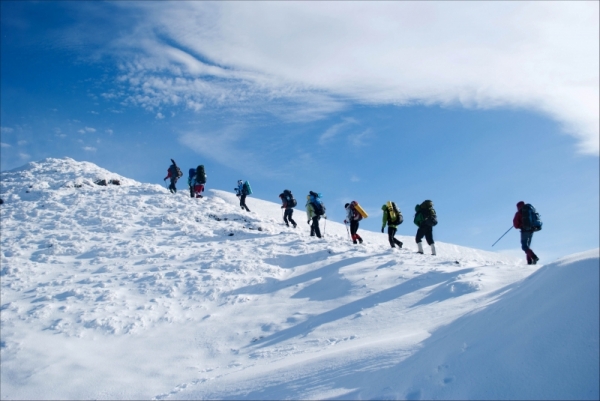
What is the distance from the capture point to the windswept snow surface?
4.52m

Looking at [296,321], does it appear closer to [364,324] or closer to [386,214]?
[364,324]

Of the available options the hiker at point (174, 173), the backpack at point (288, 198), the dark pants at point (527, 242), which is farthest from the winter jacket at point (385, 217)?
the hiker at point (174, 173)

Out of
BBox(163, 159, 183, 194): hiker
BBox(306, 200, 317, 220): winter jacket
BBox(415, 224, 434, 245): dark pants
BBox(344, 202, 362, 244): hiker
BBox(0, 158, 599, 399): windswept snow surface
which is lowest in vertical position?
BBox(0, 158, 599, 399): windswept snow surface

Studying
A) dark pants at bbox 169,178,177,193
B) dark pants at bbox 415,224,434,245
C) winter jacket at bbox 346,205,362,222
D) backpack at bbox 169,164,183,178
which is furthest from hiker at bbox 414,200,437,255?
dark pants at bbox 169,178,177,193

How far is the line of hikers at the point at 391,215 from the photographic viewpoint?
11.3 m

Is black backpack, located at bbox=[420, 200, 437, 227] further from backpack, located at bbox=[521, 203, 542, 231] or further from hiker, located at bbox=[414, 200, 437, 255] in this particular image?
backpack, located at bbox=[521, 203, 542, 231]

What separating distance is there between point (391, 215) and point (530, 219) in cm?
474

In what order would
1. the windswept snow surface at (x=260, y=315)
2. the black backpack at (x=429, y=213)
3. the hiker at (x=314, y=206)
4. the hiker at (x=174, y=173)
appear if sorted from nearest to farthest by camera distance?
the windswept snow surface at (x=260, y=315) → the black backpack at (x=429, y=213) → the hiker at (x=314, y=206) → the hiker at (x=174, y=173)

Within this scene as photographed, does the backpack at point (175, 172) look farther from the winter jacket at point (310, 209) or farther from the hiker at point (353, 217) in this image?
the hiker at point (353, 217)

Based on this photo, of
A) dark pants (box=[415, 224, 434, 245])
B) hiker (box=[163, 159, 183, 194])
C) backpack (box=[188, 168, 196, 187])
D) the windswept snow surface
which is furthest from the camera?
hiker (box=[163, 159, 183, 194])

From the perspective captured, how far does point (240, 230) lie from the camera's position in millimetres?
17625

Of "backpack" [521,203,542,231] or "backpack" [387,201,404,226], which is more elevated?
"backpack" [387,201,404,226]

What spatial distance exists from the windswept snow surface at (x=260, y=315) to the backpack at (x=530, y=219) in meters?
1.22

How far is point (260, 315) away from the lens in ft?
33.6
